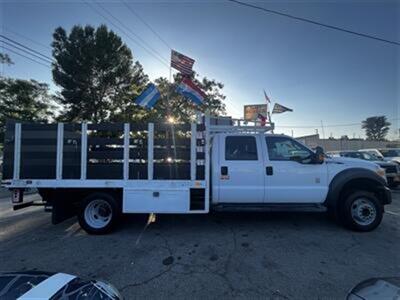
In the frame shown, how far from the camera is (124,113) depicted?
830 inches

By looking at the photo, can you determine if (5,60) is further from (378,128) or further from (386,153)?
(378,128)

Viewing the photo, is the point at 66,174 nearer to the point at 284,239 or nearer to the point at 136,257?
the point at 136,257

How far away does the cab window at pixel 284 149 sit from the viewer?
200 inches

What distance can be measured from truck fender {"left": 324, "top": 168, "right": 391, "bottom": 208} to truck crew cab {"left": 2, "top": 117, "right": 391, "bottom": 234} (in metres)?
0.02

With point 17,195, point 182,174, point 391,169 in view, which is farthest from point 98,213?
point 391,169

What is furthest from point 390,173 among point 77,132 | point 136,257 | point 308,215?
point 77,132

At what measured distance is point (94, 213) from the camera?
5094 millimetres

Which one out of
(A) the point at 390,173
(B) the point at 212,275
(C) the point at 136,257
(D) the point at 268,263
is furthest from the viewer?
(A) the point at 390,173

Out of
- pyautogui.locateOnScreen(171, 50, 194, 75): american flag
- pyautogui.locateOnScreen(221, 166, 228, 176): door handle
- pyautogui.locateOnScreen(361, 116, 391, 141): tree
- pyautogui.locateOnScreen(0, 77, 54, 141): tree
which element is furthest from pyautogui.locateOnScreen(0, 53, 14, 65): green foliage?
pyautogui.locateOnScreen(361, 116, 391, 141): tree

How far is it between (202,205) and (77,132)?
2.90 metres

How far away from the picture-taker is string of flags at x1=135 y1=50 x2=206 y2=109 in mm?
5953

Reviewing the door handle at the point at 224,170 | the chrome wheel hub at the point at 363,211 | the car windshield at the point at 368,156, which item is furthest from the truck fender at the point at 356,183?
the car windshield at the point at 368,156

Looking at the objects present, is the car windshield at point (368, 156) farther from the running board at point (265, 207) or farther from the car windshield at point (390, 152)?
the running board at point (265, 207)

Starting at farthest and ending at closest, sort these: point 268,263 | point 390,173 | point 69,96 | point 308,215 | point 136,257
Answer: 1. point 69,96
2. point 390,173
3. point 308,215
4. point 136,257
5. point 268,263
